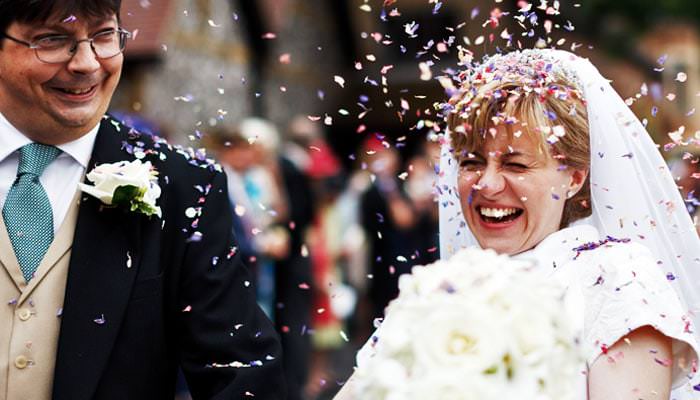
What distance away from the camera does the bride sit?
3.01 m

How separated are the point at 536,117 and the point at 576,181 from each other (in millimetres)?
268

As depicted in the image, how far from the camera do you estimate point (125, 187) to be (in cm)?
337

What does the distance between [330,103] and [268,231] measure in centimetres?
1062

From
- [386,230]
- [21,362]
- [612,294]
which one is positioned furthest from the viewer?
[386,230]

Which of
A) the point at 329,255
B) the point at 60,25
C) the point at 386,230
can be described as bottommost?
the point at 329,255

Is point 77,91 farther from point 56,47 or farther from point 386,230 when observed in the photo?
point 386,230

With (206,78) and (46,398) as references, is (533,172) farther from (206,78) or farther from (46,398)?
(206,78)

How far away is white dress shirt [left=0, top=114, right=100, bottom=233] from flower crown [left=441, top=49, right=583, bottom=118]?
3.62 feet

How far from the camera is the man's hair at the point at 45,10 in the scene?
10.6 ft

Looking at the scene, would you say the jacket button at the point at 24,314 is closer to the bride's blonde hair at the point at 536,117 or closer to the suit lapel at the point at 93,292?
the suit lapel at the point at 93,292

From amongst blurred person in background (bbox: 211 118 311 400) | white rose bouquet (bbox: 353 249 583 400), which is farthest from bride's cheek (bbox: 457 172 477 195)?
blurred person in background (bbox: 211 118 311 400)

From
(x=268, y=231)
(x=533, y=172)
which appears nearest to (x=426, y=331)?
(x=533, y=172)

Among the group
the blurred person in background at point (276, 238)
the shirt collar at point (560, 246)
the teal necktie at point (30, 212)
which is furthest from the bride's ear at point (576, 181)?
the blurred person in background at point (276, 238)

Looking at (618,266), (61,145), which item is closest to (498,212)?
(618,266)
